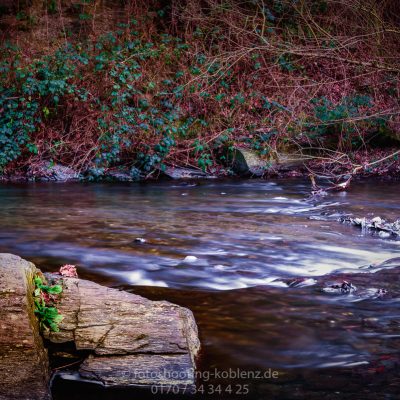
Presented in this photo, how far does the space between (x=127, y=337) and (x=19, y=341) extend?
1.74 ft

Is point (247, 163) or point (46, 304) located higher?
point (247, 163)

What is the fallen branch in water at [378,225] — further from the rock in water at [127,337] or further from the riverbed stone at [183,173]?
the riverbed stone at [183,173]

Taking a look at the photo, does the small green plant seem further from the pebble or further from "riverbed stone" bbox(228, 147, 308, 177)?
"riverbed stone" bbox(228, 147, 308, 177)

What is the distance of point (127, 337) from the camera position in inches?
117

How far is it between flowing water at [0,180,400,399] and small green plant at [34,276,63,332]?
15.9 inches

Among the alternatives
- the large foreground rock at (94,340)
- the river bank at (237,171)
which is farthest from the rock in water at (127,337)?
the river bank at (237,171)

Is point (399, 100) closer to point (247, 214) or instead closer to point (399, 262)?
point (247, 214)

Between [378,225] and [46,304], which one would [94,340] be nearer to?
[46,304]

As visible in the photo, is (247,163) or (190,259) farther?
(247,163)

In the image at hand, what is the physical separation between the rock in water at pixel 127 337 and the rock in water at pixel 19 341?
195 millimetres

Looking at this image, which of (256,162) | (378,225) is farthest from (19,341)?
(256,162)

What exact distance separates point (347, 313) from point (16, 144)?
967 centimetres

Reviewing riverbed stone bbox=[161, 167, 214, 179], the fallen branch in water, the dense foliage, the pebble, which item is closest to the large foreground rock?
the pebble

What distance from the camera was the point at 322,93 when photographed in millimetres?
14484
